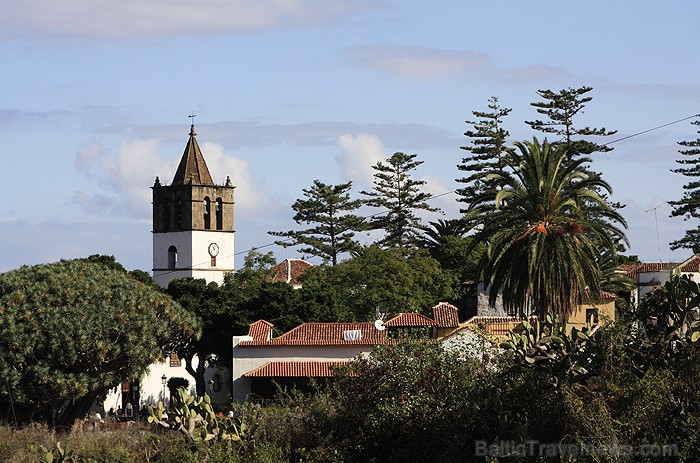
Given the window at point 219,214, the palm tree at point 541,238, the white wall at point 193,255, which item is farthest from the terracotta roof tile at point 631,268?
the window at point 219,214

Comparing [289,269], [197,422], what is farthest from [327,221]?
[197,422]

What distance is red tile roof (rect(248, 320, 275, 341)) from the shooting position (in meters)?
42.6

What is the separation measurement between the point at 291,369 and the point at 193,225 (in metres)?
48.1

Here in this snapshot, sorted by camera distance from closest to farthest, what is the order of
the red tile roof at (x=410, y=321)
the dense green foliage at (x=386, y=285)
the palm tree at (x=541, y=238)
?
the palm tree at (x=541, y=238)
the red tile roof at (x=410, y=321)
the dense green foliage at (x=386, y=285)

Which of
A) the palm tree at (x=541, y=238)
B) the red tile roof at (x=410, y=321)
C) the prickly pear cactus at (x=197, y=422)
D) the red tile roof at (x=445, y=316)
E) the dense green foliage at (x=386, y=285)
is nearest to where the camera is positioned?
the prickly pear cactus at (x=197, y=422)

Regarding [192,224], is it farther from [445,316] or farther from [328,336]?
[328,336]

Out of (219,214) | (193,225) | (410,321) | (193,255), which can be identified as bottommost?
(410,321)

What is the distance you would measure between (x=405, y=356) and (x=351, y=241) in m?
58.5

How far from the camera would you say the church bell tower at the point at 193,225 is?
286ft

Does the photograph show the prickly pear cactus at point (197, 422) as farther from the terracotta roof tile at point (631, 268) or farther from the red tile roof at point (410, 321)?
the terracotta roof tile at point (631, 268)

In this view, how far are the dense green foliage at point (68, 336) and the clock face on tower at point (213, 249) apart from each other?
52.2 m

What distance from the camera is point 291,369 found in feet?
133

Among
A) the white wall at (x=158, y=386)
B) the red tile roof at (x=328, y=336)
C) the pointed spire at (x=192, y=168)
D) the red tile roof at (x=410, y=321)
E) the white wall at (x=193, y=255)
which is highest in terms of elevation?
the pointed spire at (x=192, y=168)

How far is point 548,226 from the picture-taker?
30.1 m
